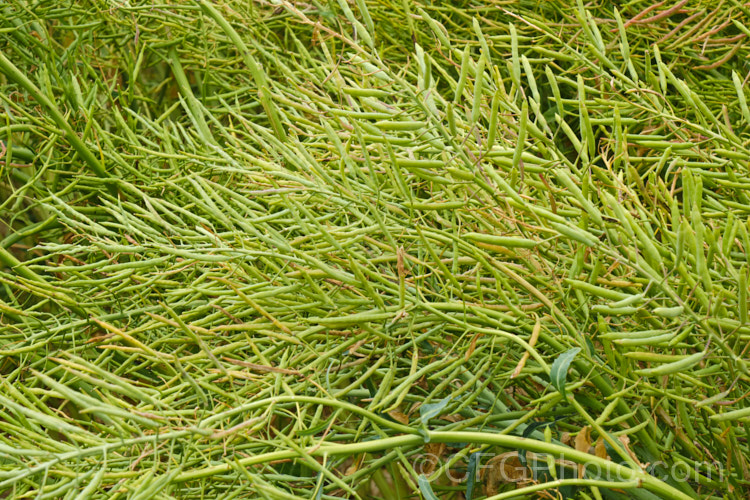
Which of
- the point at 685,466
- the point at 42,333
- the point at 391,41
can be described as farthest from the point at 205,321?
the point at 391,41

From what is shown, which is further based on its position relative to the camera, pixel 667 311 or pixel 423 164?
pixel 423 164

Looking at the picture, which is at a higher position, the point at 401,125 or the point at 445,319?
the point at 401,125

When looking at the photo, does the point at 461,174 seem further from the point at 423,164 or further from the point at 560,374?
the point at 560,374

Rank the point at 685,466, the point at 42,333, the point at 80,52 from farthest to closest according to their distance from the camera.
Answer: the point at 80,52 → the point at 42,333 → the point at 685,466

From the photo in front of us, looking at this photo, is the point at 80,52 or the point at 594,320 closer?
the point at 594,320

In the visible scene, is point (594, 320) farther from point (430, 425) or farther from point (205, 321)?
point (205, 321)

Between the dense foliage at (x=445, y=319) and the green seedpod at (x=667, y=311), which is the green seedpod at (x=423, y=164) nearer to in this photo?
the dense foliage at (x=445, y=319)

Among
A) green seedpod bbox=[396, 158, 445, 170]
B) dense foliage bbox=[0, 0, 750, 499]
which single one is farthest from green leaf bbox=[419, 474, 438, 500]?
green seedpod bbox=[396, 158, 445, 170]

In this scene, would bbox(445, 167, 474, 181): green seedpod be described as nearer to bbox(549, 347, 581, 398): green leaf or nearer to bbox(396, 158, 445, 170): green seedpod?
bbox(396, 158, 445, 170): green seedpod

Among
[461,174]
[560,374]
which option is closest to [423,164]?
[461,174]

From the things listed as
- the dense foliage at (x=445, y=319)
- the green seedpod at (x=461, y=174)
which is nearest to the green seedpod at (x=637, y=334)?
the dense foliage at (x=445, y=319)

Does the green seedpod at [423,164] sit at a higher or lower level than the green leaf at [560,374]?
higher
